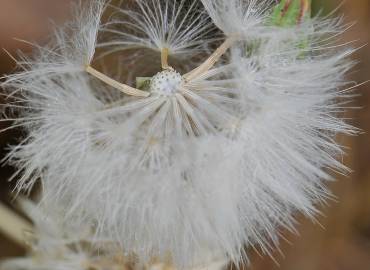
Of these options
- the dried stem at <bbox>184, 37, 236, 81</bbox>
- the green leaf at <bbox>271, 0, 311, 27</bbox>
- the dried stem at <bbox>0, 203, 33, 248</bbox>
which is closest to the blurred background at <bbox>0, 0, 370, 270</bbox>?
the dried stem at <bbox>0, 203, 33, 248</bbox>

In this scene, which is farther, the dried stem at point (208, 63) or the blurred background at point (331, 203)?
the blurred background at point (331, 203)

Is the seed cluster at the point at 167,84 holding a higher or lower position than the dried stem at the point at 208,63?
lower

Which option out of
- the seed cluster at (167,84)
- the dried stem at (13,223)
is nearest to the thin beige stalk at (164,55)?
the seed cluster at (167,84)

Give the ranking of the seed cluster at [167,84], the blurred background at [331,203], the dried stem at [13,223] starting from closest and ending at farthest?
the seed cluster at [167,84] → the dried stem at [13,223] → the blurred background at [331,203]

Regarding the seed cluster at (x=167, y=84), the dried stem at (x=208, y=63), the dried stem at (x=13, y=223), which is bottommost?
the dried stem at (x=13, y=223)

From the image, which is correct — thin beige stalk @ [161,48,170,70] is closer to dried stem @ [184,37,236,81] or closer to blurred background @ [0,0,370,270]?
dried stem @ [184,37,236,81]

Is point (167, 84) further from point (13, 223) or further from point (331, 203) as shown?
point (331, 203)

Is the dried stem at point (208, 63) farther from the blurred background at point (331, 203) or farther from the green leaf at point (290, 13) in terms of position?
the blurred background at point (331, 203)

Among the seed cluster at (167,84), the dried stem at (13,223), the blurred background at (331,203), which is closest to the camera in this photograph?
the seed cluster at (167,84)

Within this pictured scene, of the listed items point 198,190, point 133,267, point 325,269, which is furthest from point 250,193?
point 325,269

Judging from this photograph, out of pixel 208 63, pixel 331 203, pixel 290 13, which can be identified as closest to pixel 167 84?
pixel 208 63

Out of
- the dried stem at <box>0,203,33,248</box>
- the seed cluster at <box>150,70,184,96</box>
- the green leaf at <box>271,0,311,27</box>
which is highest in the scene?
the green leaf at <box>271,0,311,27</box>
